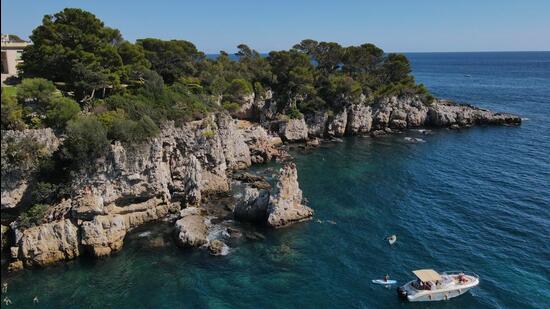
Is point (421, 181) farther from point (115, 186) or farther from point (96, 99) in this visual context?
point (96, 99)

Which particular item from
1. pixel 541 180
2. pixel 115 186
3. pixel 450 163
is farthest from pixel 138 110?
pixel 541 180

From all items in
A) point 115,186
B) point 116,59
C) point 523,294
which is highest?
point 116,59

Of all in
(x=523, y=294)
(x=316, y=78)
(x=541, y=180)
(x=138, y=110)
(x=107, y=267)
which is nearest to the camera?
(x=523, y=294)

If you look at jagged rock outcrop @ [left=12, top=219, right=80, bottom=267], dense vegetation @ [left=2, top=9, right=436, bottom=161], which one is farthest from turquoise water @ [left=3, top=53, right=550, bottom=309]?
dense vegetation @ [left=2, top=9, right=436, bottom=161]

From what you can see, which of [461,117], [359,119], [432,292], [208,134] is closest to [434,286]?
[432,292]

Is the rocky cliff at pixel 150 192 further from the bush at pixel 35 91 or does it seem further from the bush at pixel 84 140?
the bush at pixel 35 91

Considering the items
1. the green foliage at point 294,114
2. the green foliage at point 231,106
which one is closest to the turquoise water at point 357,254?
the green foliage at point 294,114
